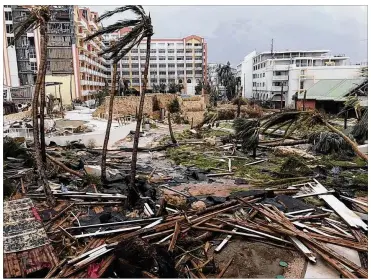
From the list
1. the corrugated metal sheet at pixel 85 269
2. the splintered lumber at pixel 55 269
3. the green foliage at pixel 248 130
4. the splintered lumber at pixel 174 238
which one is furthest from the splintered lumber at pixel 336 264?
the green foliage at pixel 248 130

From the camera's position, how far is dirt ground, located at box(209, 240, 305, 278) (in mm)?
5492

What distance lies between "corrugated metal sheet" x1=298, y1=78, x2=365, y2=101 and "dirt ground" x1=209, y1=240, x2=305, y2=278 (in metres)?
31.9

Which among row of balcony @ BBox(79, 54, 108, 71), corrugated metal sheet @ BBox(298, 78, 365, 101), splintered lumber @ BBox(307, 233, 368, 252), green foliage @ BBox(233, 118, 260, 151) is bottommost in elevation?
splintered lumber @ BBox(307, 233, 368, 252)

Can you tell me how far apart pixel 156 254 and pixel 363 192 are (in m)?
7.85

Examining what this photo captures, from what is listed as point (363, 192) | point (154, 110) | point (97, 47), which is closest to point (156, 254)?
point (363, 192)

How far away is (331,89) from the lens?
3859 cm

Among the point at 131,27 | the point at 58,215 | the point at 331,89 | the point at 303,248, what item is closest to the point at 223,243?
the point at 303,248

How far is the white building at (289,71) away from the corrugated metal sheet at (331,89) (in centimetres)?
283

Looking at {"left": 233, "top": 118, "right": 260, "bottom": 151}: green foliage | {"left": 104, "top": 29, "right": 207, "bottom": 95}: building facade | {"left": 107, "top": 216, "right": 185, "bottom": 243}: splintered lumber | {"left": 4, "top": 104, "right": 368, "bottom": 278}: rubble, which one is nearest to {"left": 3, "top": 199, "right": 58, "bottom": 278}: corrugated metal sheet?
{"left": 4, "top": 104, "right": 368, "bottom": 278}: rubble

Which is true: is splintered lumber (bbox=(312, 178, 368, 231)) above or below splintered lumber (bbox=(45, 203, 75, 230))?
below

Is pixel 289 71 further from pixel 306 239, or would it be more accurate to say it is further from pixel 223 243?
pixel 223 243

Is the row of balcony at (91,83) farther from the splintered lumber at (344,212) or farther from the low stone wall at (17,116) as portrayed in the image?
the splintered lumber at (344,212)

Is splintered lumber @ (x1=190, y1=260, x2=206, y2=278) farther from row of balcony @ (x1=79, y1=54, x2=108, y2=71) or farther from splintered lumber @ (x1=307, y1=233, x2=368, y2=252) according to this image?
row of balcony @ (x1=79, y1=54, x2=108, y2=71)

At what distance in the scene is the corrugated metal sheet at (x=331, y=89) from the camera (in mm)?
35344
